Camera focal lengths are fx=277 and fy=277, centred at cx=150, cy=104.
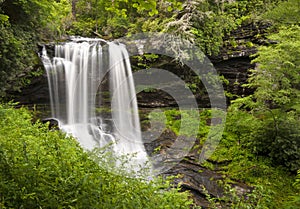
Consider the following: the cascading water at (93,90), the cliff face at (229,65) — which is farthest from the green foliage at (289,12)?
the cascading water at (93,90)

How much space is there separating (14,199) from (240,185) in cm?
572

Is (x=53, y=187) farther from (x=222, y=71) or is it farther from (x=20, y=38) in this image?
(x=222, y=71)

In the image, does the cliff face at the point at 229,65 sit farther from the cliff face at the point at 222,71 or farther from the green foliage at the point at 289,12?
the green foliage at the point at 289,12

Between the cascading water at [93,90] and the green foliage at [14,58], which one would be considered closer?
the green foliage at [14,58]

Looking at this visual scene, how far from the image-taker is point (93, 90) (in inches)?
405

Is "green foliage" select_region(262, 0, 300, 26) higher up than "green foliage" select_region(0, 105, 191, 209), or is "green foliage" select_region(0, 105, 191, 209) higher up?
"green foliage" select_region(262, 0, 300, 26)

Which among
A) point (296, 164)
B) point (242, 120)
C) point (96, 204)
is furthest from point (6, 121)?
point (296, 164)

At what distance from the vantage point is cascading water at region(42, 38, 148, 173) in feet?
31.4

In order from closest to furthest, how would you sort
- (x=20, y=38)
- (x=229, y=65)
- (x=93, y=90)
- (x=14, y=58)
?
(x=14, y=58), (x=20, y=38), (x=93, y=90), (x=229, y=65)

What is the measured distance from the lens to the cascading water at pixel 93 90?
376 inches

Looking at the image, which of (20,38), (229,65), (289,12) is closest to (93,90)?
(20,38)

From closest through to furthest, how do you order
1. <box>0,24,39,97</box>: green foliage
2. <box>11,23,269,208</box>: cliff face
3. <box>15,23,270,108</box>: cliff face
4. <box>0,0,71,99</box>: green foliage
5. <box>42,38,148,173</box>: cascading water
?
<box>0,24,39,97</box>: green foliage
<box>0,0,71,99</box>: green foliage
<box>42,38,148,173</box>: cascading water
<box>11,23,269,208</box>: cliff face
<box>15,23,270,108</box>: cliff face

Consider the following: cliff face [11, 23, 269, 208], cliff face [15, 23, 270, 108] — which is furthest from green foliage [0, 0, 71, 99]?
cliff face [15, 23, 270, 108]

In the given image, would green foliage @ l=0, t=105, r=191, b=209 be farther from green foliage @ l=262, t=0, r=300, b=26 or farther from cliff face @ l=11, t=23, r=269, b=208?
green foliage @ l=262, t=0, r=300, b=26
